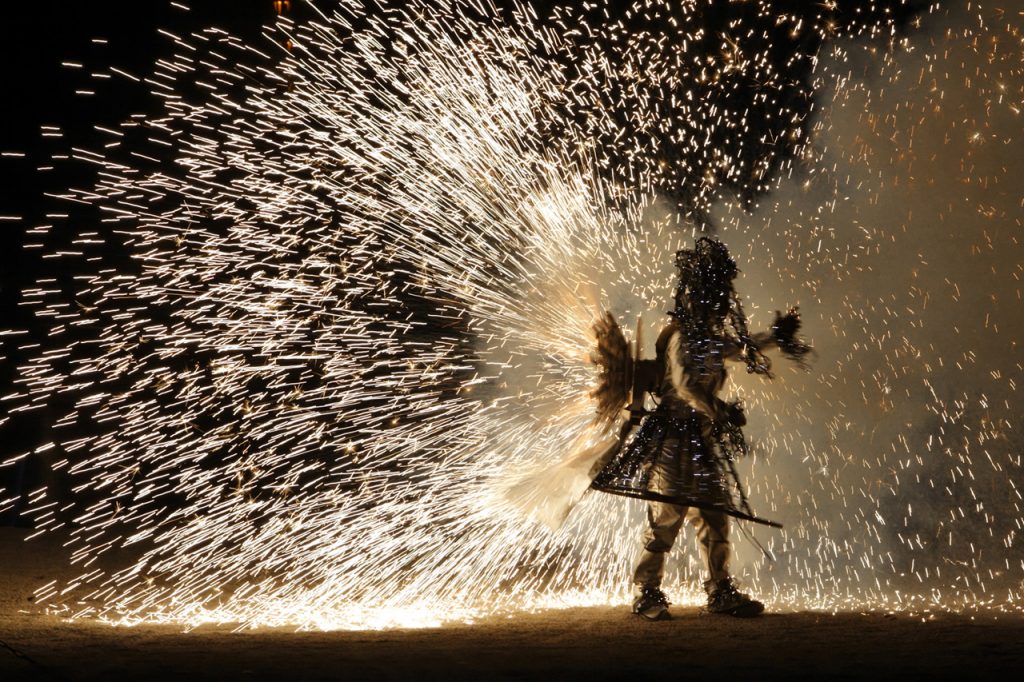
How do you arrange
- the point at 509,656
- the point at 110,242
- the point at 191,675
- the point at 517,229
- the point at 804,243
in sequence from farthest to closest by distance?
the point at 110,242, the point at 804,243, the point at 517,229, the point at 509,656, the point at 191,675

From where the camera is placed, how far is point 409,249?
8227 mm

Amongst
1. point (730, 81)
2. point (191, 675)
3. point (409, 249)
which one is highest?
point (730, 81)

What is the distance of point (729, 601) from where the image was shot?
6289mm

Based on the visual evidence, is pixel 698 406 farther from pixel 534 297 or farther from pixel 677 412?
pixel 534 297

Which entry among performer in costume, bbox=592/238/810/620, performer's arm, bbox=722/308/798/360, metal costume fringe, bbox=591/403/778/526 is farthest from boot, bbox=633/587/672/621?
performer's arm, bbox=722/308/798/360

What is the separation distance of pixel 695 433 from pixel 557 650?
74.7 inches

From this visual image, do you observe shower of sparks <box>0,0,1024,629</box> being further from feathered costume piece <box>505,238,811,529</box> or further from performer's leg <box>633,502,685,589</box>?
performer's leg <box>633,502,685,589</box>

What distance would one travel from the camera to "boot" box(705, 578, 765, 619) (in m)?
6.23

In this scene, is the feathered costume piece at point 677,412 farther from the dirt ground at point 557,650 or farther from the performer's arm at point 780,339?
the dirt ground at point 557,650

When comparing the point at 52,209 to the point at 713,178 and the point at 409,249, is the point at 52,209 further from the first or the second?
the point at 713,178

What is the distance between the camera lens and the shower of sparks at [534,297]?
25.3ft

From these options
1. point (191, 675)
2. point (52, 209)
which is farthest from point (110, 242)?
point (191, 675)

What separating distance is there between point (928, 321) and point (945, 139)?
1.54m

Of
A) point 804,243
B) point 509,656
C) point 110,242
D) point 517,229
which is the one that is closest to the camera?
point 509,656
